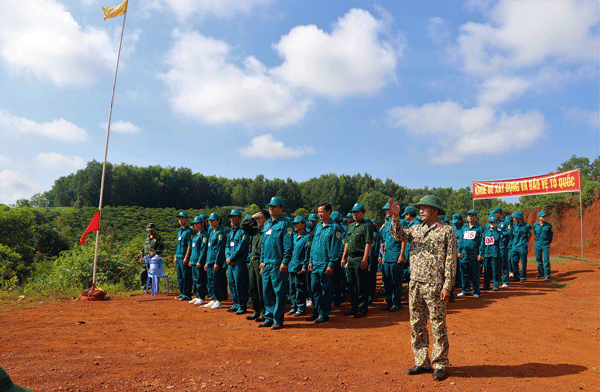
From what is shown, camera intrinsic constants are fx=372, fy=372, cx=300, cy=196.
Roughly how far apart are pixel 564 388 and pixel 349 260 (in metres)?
3.90

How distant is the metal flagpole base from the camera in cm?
941

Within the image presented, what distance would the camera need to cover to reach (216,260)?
826 cm

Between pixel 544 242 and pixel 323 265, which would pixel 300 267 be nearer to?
pixel 323 265

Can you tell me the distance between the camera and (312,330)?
629 centimetres

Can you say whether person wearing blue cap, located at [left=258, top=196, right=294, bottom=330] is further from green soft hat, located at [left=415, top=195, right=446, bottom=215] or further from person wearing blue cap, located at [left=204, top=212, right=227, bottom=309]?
green soft hat, located at [left=415, top=195, right=446, bottom=215]

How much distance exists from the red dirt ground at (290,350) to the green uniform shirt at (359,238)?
1275 mm

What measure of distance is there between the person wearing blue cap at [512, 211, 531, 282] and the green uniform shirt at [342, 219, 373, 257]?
7.11 metres

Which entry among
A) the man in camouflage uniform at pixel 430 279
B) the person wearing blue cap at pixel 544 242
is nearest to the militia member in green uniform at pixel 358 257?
the man in camouflage uniform at pixel 430 279

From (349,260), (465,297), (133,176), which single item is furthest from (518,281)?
(133,176)

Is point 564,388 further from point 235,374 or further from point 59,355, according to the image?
point 59,355

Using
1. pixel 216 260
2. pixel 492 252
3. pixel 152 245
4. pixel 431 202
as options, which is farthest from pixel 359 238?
pixel 152 245

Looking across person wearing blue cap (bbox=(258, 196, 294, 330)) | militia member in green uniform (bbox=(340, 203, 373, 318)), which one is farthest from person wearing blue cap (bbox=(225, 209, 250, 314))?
militia member in green uniform (bbox=(340, 203, 373, 318))

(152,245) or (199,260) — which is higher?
(152,245)

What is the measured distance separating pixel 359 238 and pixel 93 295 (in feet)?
23.0
